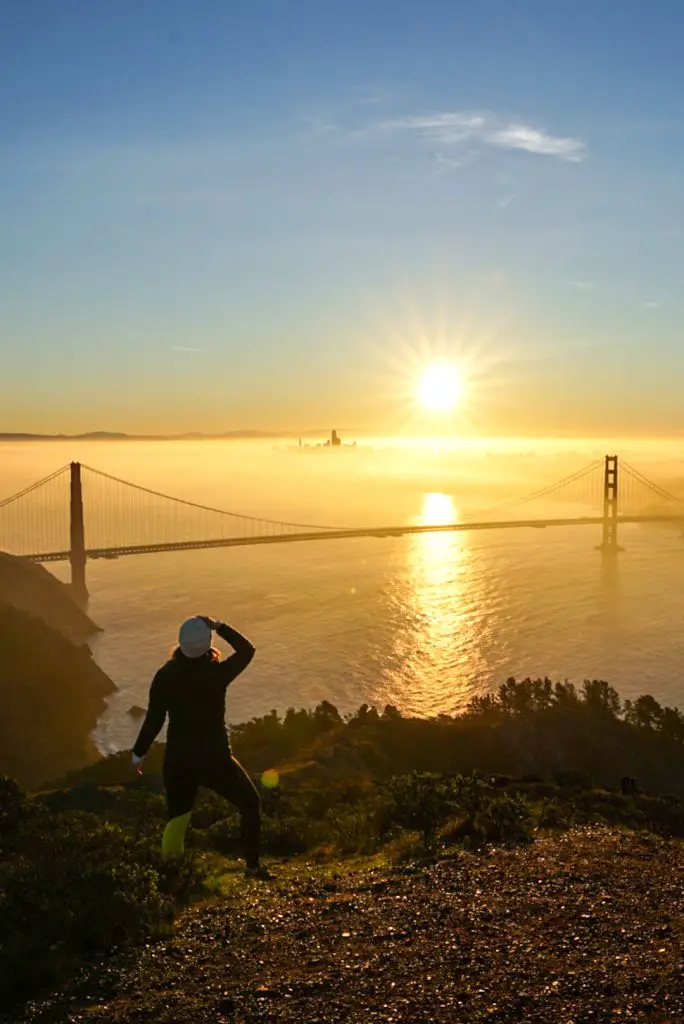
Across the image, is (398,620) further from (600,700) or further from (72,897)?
(72,897)

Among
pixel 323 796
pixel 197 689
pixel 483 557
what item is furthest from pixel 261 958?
pixel 483 557

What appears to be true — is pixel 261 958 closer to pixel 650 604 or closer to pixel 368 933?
pixel 368 933

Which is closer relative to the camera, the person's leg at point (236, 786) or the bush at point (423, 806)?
the person's leg at point (236, 786)

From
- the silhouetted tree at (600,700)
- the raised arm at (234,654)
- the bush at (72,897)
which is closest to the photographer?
the bush at (72,897)

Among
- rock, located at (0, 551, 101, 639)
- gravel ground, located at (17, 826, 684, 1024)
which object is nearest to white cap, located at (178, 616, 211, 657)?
gravel ground, located at (17, 826, 684, 1024)

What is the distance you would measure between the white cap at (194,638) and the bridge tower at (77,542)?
3444 inches

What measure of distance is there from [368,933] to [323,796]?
6.56m

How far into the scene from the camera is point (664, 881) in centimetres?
638

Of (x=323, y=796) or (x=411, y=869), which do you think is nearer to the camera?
(x=411, y=869)

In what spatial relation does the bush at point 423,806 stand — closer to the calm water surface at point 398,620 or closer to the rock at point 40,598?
the calm water surface at point 398,620

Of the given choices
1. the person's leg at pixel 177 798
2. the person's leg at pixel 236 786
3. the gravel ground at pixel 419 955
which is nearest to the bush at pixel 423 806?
the gravel ground at pixel 419 955

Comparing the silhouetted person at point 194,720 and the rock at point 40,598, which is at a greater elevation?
the silhouetted person at point 194,720

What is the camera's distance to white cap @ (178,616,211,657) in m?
5.33

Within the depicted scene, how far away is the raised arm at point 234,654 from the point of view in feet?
18.4
